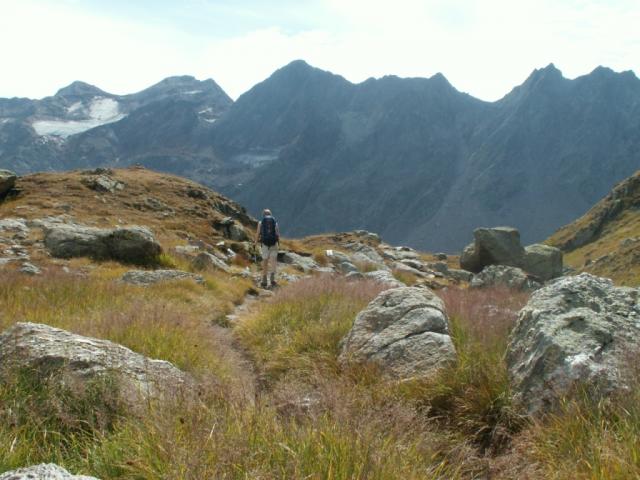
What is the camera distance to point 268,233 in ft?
72.1

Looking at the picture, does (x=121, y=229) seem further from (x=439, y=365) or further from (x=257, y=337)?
(x=439, y=365)

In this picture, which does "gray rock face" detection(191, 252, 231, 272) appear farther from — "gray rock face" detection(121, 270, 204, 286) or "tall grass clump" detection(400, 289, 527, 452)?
"tall grass clump" detection(400, 289, 527, 452)

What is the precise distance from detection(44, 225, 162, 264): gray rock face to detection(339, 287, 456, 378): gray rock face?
1342 cm

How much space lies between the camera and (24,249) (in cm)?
2030

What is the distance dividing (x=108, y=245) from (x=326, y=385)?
56.7 ft

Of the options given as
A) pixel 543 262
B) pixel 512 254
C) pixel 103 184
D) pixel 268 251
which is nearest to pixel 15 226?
pixel 268 251

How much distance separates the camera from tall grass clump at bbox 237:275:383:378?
A: 8367 mm

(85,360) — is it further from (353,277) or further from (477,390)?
(353,277)

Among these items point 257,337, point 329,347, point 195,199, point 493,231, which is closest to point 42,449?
point 329,347

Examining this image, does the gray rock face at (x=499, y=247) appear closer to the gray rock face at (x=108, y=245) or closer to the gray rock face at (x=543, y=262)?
the gray rock face at (x=543, y=262)

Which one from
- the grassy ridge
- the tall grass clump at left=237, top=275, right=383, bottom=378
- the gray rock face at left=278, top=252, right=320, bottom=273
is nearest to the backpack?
the gray rock face at left=278, top=252, right=320, bottom=273

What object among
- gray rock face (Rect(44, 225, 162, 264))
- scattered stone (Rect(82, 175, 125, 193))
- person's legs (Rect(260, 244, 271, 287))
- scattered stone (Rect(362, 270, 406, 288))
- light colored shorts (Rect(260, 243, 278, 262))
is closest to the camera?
scattered stone (Rect(362, 270, 406, 288))

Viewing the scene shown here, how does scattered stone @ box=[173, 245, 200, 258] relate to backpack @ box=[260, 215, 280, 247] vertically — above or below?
below

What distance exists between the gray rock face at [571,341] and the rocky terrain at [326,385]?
20mm
